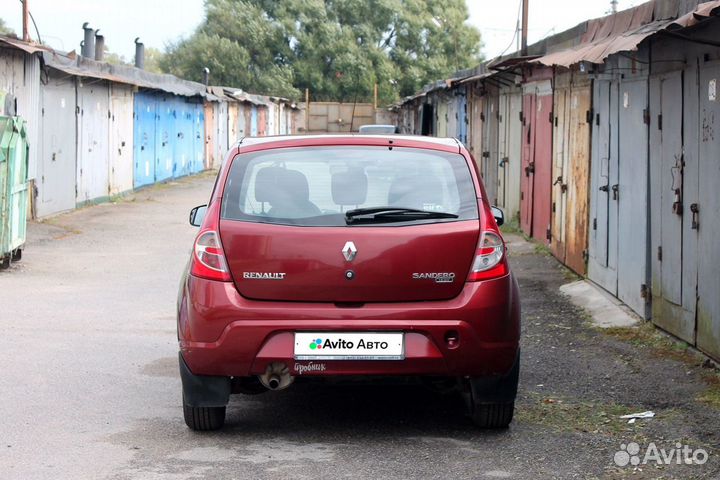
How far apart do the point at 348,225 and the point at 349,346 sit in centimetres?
60

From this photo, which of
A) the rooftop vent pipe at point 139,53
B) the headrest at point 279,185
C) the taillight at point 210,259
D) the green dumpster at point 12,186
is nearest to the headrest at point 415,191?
the headrest at point 279,185

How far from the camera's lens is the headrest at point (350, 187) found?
237 inches

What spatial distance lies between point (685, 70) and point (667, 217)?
120cm

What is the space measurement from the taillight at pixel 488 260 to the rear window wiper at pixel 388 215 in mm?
203

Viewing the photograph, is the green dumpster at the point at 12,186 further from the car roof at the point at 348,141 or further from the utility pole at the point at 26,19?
the utility pole at the point at 26,19

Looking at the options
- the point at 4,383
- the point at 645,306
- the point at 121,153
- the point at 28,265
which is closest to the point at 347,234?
the point at 4,383

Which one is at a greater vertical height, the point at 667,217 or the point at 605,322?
the point at 667,217

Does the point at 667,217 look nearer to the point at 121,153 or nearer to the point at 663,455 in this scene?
the point at 663,455

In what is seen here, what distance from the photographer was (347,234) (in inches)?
231

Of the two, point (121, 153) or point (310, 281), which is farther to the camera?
point (121, 153)

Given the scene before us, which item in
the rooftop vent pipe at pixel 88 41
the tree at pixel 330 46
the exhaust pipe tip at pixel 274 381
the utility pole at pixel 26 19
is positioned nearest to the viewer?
the exhaust pipe tip at pixel 274 381

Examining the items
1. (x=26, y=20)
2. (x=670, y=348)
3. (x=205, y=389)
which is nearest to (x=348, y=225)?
(x=205, y=389)

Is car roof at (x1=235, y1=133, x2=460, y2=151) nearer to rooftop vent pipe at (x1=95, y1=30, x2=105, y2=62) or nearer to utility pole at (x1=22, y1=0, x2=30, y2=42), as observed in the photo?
utility pole at (x1=22, y1=0, x2=30, y2=42)

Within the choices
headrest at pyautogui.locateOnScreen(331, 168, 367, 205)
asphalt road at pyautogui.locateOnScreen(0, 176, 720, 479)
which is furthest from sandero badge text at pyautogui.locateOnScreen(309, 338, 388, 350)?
headrest at pyautogui.locateOnScreen(331, 168, 367, 205)
